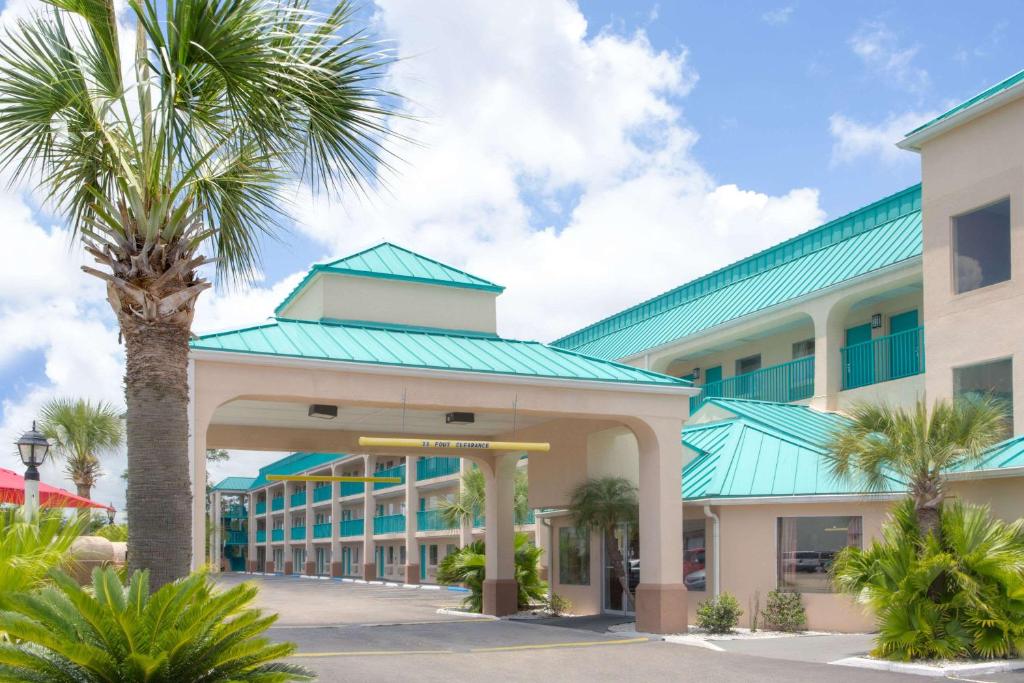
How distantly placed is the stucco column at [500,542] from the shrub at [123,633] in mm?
18995

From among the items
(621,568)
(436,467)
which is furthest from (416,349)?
(436,467)

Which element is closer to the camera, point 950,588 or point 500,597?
point 950,588

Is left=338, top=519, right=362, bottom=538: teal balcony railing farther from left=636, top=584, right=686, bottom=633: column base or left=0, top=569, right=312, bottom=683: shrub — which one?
left=0, top=569, right=312, bottom=683: shrub

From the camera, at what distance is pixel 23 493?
1894 cm

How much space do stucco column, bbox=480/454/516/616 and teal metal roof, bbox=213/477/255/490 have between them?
6782cm

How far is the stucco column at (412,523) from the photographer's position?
54656mm

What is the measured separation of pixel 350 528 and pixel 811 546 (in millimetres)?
46005

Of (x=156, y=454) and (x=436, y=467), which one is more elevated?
(x=156, y=454)

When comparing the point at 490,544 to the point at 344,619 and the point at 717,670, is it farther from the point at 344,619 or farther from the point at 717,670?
the point at 717,670

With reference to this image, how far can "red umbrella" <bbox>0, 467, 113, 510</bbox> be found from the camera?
59.2 ft

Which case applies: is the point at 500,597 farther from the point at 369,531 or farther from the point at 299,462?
the point at 299,462

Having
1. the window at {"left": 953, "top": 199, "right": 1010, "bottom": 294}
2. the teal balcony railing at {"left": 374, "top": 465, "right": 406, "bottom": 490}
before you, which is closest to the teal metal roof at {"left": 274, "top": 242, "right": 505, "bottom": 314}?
the window at {"left": 953, "top": 199, "right": 1010, "bottom": 294}

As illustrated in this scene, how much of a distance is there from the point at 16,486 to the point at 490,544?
12.5m

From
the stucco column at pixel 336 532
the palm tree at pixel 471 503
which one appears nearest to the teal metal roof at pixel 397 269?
the palm tree at pixel 471 503
